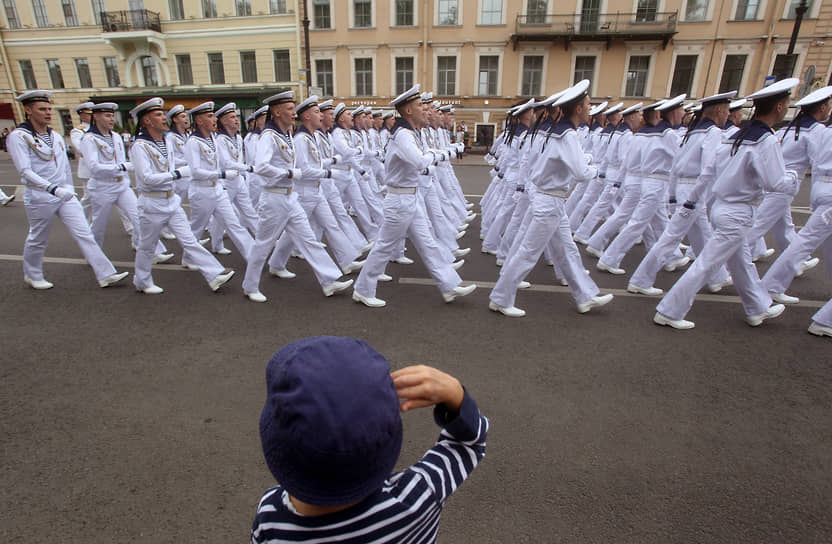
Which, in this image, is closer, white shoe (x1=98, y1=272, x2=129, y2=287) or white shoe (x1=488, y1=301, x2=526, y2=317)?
white shoe (x1=488, y1=301, x2=526, y2=317)

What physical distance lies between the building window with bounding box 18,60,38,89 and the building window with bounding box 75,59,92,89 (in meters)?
3.41

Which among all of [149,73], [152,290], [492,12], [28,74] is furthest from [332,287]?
[28,74]

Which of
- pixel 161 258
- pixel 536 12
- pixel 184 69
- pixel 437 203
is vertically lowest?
pixel 161 258

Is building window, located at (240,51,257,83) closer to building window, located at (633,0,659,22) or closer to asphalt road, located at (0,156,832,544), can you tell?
building window, located at (633,0,659,22)

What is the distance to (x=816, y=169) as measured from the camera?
485cm

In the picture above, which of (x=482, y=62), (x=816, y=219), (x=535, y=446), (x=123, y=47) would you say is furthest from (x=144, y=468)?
(x=123, y=47)

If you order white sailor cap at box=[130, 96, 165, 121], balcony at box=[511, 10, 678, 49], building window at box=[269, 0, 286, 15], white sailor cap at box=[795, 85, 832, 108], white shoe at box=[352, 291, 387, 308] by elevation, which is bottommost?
white shoe at box=[352, 291, 387, 308]

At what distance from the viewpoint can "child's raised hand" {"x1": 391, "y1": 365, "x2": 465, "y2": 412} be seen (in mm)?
933

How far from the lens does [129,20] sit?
28.6m

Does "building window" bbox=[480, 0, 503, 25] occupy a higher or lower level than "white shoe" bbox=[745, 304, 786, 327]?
higher

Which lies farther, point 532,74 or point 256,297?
point 532,74

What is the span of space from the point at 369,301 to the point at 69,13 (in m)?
36.6

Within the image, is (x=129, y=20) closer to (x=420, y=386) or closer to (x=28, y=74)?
(x=28, y=74)

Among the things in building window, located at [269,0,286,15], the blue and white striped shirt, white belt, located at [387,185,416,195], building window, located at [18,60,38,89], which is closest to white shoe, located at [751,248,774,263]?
white belt, located at [387,185,416,195]
